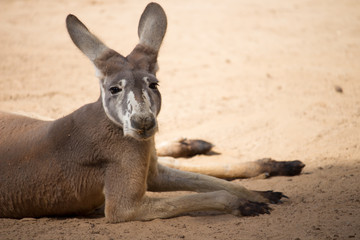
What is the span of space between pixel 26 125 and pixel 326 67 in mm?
6321

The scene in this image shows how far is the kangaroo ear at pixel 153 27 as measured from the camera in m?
4.31

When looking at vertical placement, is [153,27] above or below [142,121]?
→ above

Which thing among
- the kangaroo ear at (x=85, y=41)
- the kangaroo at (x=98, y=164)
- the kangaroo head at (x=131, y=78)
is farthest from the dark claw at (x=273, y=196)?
the kangaroo ear at (x=85, y=41)

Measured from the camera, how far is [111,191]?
390 cm

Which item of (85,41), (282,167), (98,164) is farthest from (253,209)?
(85,41)

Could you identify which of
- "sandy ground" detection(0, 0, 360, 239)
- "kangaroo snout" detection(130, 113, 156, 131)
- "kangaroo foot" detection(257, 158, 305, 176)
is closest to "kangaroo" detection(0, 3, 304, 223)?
"sandy ground" detection(0, 0, 360, 239)

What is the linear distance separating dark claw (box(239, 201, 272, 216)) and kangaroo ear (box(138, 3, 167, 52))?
5.50 ft

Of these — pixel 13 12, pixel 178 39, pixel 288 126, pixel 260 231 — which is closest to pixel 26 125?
pixel 260 231

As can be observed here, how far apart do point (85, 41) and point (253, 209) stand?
7.12ft

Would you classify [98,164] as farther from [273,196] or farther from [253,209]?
[273,196]

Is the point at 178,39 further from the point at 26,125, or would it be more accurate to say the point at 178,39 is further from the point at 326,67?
the point at 26,125

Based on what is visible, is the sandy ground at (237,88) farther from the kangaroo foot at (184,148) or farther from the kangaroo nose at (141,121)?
the kangaroo nose at (141,121)

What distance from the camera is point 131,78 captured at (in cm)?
383

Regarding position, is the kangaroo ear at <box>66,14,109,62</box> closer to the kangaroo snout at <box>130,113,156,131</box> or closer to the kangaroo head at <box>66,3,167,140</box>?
the kangaroo head at <box>66,3,167,140</box>
